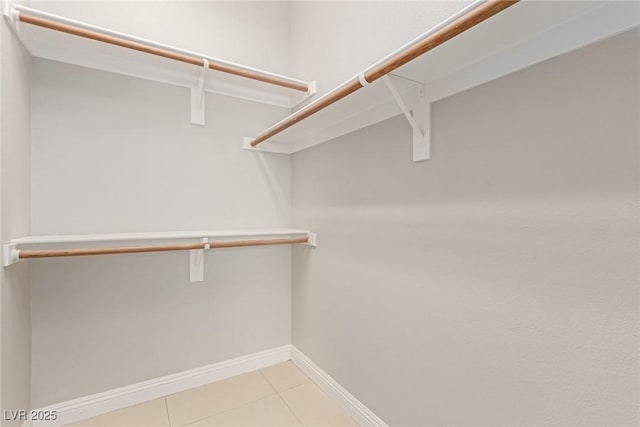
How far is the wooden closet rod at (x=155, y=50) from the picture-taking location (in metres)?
1.16

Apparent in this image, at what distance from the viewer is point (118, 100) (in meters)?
1.53

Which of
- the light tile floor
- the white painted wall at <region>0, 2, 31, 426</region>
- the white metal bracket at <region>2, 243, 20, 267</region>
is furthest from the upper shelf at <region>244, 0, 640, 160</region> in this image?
the light tile floor

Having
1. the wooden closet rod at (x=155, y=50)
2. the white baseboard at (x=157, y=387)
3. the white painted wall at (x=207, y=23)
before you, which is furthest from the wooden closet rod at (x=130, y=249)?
the white painted wall at (x=207, y=23)

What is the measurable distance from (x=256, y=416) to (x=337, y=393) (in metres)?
0.42

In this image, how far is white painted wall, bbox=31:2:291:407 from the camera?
1402 mm

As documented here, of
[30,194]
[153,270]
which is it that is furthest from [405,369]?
[30,194]

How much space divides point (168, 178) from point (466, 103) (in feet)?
4.90

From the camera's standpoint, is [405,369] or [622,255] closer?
[622,255]

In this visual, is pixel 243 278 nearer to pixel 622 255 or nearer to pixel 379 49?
pixel 379 49

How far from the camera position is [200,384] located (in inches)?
67.9

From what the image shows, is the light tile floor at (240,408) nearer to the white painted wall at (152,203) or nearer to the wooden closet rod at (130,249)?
the white painted wall at (152,203)

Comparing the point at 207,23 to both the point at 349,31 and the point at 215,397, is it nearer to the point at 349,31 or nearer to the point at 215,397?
the point at 349,31

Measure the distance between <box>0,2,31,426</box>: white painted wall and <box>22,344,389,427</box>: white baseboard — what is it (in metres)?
0.19

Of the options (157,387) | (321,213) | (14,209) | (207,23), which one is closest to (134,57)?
(207,23)
